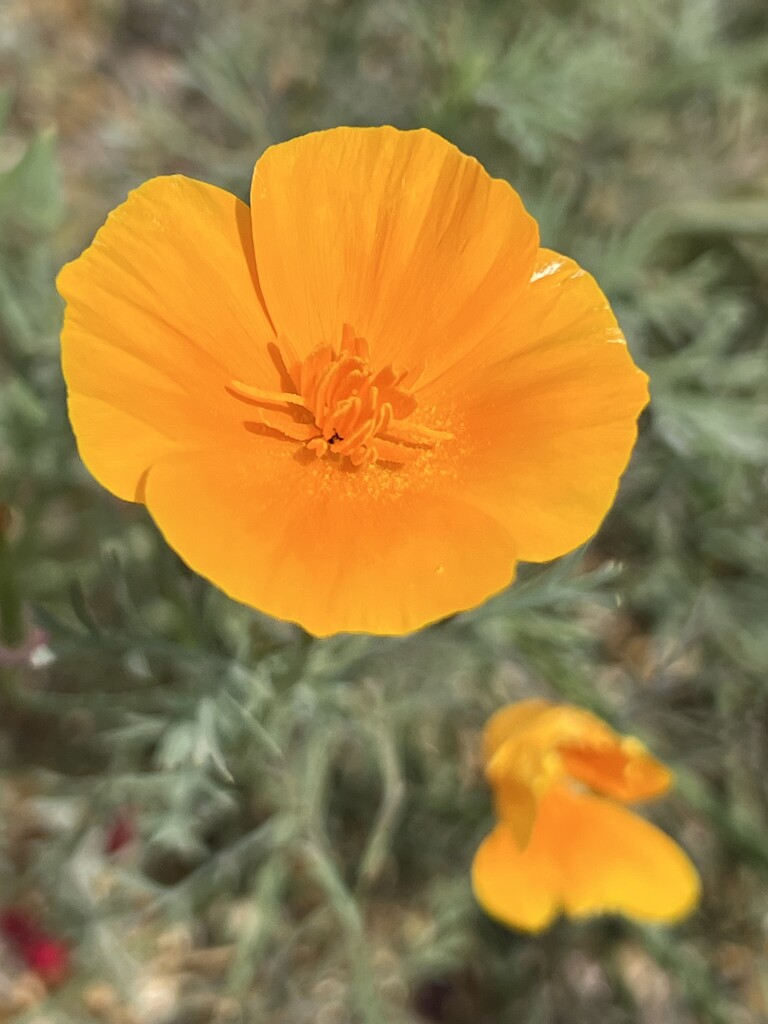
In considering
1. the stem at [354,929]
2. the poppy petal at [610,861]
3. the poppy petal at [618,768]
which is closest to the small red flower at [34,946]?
the stem at [354,929]

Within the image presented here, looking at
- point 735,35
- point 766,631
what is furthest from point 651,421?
point 735,35

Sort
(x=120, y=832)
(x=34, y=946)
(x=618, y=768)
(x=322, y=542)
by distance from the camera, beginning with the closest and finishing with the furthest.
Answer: (x=322, y=542) < (x=618, y=768) < (x=34, y=946) < (x=120, y=832)

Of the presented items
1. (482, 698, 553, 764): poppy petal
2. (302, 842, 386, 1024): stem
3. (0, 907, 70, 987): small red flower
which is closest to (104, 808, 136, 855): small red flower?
(0, 907, 70, 987): small red flower

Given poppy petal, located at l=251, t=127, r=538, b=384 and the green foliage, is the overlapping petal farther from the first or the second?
poppy petal, located at l=251, t=127, r=538, b=384

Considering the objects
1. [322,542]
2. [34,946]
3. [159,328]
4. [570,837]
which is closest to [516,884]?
[570,837]

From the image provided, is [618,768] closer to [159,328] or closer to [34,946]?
[159,328]
